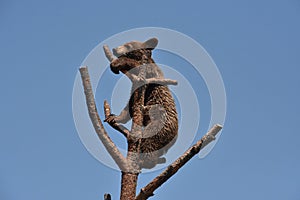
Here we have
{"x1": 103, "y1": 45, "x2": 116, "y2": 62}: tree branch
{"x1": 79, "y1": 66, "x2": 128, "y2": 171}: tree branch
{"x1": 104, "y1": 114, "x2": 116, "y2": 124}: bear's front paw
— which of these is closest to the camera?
{"x1": 79, "y1": 66, "x2": 128, "y2": 171}: tree branch

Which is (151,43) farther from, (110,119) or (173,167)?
(173,167)

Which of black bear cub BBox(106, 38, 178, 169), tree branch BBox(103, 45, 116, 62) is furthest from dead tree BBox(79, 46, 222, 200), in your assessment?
tree branch BBox(103, 45, 116, 62)

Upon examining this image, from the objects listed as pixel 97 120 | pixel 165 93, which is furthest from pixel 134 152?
pixel 165 93

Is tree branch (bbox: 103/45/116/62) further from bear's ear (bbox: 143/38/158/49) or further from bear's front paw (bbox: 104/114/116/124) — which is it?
bear's front paw (bbox: 104/114/116/124)

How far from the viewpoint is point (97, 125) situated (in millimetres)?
4430

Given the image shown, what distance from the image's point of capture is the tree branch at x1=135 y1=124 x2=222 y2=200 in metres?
4.17

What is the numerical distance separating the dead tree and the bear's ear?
64cm

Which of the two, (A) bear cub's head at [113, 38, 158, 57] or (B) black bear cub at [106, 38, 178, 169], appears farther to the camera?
(A) bear cub's head at [113, 38, 158, 57]

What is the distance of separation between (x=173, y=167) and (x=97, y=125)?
86cm

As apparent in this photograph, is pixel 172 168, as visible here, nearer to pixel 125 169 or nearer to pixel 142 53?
pixel 125 169

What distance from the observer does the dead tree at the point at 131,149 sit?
165 inches

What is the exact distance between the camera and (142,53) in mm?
5309

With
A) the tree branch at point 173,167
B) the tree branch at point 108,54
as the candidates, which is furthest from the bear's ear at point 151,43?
the tree branch at point 173,167

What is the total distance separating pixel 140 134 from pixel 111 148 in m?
0.38
